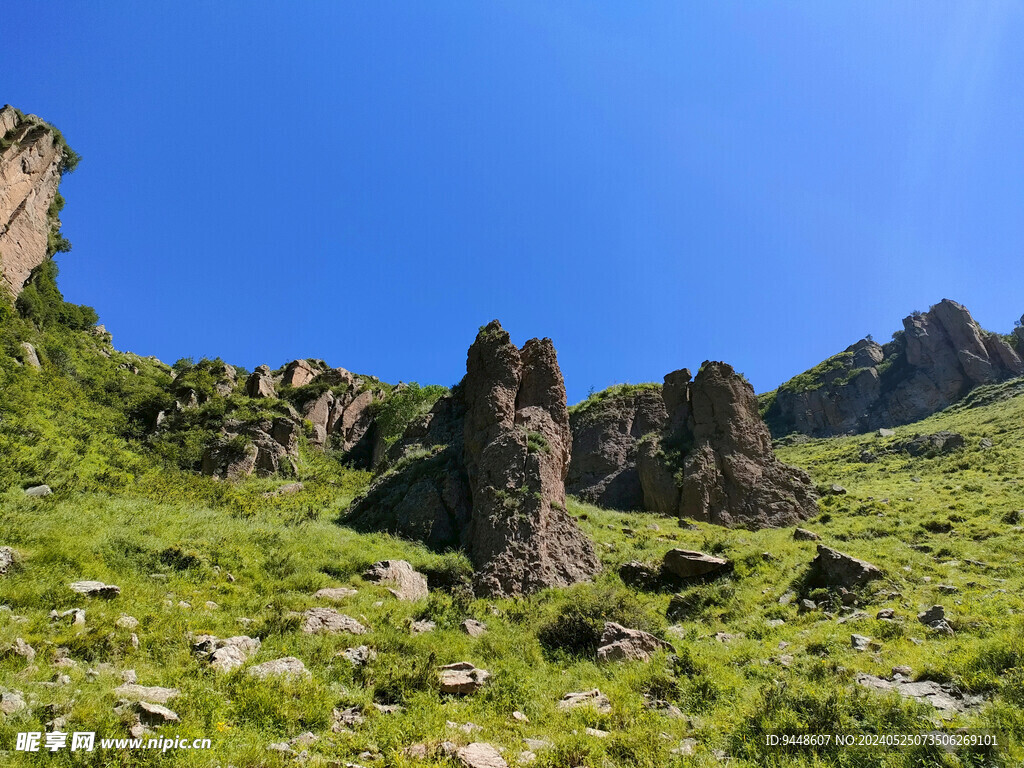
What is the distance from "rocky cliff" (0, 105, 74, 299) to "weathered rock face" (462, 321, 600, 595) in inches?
1324

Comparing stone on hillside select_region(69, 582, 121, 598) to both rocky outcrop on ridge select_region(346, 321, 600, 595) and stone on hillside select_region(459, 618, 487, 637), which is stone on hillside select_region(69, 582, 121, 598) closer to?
stone on hillside select_region(459, 618, 487, 637)

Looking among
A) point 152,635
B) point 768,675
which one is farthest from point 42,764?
point 768,675

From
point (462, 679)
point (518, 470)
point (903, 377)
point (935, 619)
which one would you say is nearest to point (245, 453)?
point (518, 470)

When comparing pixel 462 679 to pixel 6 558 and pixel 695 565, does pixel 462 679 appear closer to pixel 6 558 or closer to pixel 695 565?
pixel 6 558

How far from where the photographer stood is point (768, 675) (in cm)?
922

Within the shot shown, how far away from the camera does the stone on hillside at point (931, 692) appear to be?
23.1ft

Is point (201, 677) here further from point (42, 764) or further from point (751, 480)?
point (751, 480)

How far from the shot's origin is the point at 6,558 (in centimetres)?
888

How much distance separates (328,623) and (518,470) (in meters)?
9.01

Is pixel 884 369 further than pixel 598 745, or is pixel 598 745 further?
pixel 884 369

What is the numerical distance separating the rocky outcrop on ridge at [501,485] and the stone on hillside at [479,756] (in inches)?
341

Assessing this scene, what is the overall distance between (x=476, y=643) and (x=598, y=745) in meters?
4.72

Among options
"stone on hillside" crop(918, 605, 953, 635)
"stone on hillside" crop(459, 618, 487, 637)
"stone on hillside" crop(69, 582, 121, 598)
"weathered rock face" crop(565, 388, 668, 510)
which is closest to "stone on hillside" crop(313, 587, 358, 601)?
"stone on hillside" crop(459, 618, 487, 637)

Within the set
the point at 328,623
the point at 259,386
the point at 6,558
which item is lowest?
the point at 328,623
